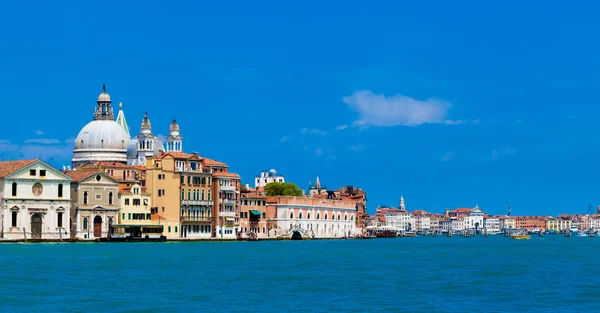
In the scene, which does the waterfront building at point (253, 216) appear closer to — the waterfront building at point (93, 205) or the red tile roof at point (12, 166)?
the waterfront building at point (93, 205)

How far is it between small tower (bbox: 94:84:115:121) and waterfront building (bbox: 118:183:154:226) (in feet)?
74.0

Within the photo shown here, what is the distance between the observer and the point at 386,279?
44.4m

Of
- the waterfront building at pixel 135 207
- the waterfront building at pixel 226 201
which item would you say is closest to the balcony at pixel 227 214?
the waterfront building at pixel 226 201

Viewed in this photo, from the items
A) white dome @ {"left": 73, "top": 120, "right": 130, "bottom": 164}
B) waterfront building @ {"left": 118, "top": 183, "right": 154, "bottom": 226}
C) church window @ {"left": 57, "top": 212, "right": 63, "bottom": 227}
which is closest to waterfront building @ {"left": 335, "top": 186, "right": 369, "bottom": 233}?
white dome @ {"left": 73, "top": 120, "right": 130, "bottom": 164}

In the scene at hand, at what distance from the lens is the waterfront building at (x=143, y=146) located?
111 m

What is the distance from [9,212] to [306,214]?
38.2 metres

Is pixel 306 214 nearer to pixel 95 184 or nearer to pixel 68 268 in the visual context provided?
pixel 95 184

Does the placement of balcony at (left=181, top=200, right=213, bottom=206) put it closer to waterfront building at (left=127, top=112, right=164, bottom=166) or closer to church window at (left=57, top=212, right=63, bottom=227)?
church window at (left=57, top=212, right=63, bottom=227)

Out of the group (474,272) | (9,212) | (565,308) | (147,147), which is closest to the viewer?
(565,308)

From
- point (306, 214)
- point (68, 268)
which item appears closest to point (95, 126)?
point (306, 214)

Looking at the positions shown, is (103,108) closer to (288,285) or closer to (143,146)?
(143,146)

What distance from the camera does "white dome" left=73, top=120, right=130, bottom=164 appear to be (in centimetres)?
11119

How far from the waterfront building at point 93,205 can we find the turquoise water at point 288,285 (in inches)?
1141

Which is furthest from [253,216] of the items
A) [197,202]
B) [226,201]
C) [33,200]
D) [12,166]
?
[12,166]
